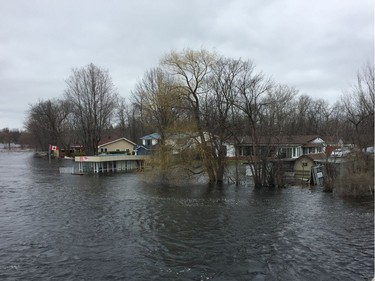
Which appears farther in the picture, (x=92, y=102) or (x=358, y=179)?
(x=92, y=102)

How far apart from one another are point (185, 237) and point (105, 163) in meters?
43.0

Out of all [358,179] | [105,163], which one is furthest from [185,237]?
[105,163]

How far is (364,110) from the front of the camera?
34781mm

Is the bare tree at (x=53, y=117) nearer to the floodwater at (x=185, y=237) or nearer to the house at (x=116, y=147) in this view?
the house at (x=116, y=147)

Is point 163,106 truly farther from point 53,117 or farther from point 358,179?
point 53,117

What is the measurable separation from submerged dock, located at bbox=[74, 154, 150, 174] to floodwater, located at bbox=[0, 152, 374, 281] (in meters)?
25.6

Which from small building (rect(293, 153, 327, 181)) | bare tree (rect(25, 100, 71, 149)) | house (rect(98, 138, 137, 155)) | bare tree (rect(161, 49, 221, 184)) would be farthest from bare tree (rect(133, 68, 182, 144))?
bare tree (rect(25, 100, 71, 149))

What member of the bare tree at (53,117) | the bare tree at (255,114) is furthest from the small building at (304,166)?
the bare tree at (53,117)

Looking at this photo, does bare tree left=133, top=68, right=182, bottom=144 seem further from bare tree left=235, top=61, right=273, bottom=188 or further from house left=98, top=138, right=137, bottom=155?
house left=98, top=138, right=137, bottom=155

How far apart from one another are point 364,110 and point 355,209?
1502cm

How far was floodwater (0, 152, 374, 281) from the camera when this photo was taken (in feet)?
41.3

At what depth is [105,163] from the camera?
189 ft

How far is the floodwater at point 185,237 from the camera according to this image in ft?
41.3

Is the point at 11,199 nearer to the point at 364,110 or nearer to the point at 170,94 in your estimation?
the point at 170,94
